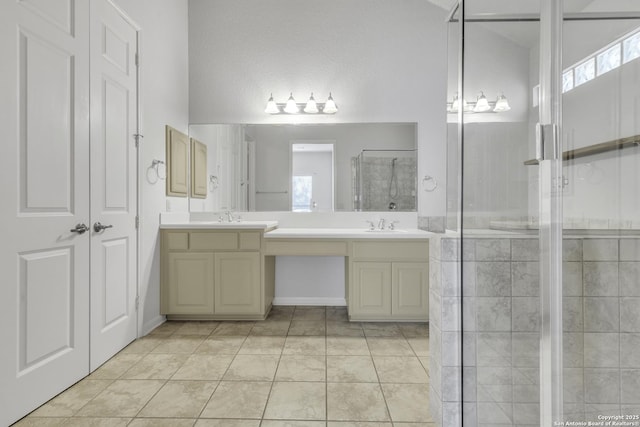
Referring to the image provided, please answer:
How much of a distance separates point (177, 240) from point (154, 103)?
1152 millimetres

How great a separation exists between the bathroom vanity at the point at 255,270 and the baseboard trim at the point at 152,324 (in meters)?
0.07

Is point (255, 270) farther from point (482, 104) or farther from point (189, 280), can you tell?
point (482, 104)

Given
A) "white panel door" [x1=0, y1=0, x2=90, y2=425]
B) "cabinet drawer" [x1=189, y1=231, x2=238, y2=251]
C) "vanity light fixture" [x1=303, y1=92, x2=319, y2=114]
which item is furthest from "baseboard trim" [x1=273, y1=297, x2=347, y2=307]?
"vanity light fixture" [x1=303, y1=92, x2=319, y2=114]

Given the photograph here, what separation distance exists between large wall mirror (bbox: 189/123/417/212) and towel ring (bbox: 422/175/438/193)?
102mm

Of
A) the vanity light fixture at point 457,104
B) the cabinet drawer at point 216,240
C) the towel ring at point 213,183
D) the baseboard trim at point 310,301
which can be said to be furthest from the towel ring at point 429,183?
the towel ring at point 213,183

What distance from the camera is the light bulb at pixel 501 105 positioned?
1499 mm

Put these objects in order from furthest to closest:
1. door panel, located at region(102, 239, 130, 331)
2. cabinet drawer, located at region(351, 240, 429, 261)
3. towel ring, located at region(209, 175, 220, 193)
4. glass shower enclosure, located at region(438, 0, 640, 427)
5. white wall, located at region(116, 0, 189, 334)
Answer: towel ring, located at region(209, 175, 220, 193), cabinet drawer, located at region(351, 240, 429, 261), white wall, located at region(116, 0, 189, 334), door panel, located at region(102, 239, 130, 331), glass shower enclosure, located at region(438, 0, 640, 427)

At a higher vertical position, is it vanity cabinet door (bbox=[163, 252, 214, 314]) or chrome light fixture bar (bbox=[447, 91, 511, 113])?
chrome light fixture bar (bbox=[447, 91, 511, 113])

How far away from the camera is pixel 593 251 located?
1254 millimetres

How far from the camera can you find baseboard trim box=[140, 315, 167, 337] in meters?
2.70

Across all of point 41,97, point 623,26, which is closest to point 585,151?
point 623,26

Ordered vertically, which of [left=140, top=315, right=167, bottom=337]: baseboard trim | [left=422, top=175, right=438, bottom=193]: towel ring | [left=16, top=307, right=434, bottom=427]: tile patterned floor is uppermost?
[left=422, top=175, right=438, bottom=193]: towel ring

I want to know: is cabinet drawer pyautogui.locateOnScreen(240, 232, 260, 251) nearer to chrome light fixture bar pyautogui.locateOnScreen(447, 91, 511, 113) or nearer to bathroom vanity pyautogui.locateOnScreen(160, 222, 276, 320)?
bathroom vanity pyautogui.locateOnScreen(160, 222, 276, 320)

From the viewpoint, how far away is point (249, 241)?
2939mm
